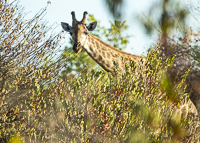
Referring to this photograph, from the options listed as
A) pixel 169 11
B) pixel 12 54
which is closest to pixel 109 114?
pixel 169 11

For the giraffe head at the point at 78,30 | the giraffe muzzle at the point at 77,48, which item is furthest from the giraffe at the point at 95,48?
the giraffe muzzle at the point at 77,48

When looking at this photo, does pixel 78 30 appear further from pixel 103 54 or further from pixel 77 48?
pixel 103 54

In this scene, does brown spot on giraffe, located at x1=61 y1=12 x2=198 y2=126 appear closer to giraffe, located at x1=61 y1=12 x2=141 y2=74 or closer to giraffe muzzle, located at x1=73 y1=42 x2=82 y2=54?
giraffe, located at x1=61 y1=12 x2=141 y2=74

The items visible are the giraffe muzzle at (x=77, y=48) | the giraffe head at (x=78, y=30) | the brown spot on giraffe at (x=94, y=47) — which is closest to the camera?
the giraffe muzzle at (x=77, y=48)

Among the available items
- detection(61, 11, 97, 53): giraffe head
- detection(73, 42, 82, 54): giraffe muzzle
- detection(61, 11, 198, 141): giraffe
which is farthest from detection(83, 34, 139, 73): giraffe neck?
detection(73, 42, 82, 54): giraffe muzzle

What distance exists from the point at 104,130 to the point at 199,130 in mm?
1791

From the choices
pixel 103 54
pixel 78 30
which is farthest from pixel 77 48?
pixel 103 54

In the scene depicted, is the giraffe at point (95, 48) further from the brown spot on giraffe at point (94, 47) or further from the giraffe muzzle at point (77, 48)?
the giraffe muzzle at point (77, 48)

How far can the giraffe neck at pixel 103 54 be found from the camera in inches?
383

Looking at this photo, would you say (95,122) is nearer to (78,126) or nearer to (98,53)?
(78,126)

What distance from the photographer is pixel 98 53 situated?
990 cm

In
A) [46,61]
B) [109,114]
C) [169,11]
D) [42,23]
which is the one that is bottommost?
[109,114]

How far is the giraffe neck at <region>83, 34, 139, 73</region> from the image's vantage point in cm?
972

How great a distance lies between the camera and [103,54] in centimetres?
991
